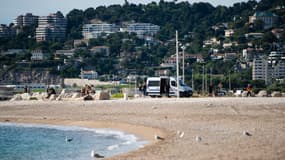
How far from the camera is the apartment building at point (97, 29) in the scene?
577 ft

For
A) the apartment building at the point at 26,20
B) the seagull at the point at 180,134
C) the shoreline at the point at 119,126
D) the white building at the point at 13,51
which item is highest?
the apartment building at the point at 26,20

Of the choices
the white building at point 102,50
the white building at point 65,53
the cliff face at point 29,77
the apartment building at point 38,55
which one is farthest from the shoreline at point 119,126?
the white building at point 102,50

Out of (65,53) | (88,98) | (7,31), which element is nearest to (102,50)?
(65,53)

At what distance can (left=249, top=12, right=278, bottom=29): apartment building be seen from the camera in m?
151

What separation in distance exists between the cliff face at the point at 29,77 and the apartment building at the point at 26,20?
62.6 meters

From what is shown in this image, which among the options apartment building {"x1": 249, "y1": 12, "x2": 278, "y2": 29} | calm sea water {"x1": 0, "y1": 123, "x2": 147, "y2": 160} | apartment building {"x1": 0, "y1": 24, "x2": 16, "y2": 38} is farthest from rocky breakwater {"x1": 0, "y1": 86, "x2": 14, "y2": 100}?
apartment building {"x1": 0, "y1": 24, "x2": 16, "y2": 38}

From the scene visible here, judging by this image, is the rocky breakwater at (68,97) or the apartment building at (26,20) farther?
the apartment building at (26,20)

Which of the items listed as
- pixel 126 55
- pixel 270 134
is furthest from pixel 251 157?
pixel 126 55

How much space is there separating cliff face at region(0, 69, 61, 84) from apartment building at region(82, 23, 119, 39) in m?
48.7

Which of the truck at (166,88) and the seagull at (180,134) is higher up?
the truck at (166,88)

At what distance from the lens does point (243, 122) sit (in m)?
21.4

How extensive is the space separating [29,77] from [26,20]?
69522 mm

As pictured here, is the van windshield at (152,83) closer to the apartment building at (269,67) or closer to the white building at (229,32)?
the apartment building at (269,67)

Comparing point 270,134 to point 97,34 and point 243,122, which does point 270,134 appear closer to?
point 243,122
